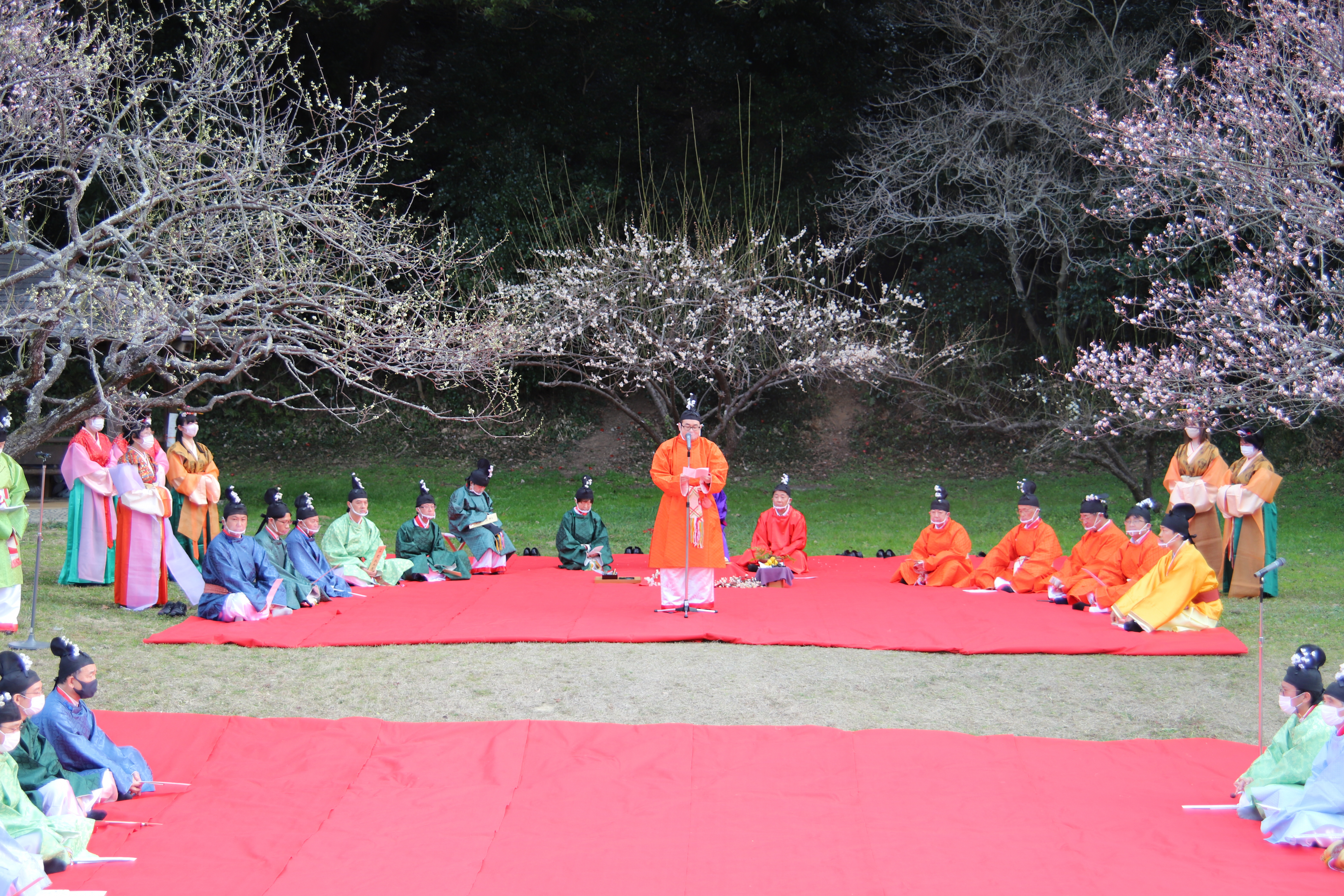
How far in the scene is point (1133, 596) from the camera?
26.1 feet

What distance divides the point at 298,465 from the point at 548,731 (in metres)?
13.6

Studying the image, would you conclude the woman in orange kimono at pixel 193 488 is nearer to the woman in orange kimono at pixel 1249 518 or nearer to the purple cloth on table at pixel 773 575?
the purple cloth on table at pixel 773 575

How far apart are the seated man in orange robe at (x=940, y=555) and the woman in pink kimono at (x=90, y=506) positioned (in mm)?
6589

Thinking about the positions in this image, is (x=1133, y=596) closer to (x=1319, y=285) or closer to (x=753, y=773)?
(x=1319, y=285)

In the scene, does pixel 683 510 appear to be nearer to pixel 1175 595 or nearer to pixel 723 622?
pixel 723 622

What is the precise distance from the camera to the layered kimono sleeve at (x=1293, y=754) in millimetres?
4293

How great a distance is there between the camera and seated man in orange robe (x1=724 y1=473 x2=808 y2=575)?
10.3 m

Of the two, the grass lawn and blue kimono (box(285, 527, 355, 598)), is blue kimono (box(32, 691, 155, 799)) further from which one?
blue kimono (box(285, 527, 355, 598))

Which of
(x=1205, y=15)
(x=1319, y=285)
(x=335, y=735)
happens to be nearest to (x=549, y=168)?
(x=1205, y=15)

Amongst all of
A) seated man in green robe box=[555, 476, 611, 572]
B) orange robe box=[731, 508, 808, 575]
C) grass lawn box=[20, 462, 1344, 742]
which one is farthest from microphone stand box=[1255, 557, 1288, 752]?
seated man in green robe box=[555, 476, 611, 572]

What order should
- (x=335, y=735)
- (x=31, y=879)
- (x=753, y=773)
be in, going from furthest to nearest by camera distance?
(x=335, y=735) → (x=753, y=773) → (x=31, y=879)

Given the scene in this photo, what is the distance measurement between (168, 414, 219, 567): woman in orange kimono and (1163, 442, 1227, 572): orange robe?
8.19m

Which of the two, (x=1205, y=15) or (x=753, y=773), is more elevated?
(x=1205, y=15)

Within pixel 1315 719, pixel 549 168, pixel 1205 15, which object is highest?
pixel 1205 15
